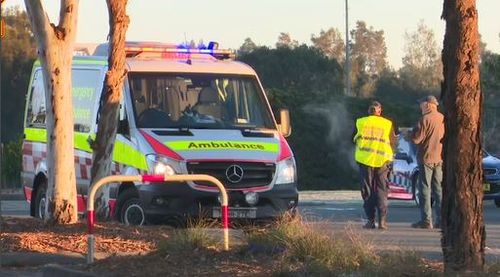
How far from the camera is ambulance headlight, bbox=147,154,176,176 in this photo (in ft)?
42.3

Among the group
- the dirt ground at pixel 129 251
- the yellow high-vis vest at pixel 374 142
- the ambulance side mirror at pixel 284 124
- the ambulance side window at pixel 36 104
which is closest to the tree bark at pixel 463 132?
the dirt ground at pixel 129 251

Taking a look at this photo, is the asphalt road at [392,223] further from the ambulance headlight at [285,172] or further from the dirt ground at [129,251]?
the dirt ground at [129,251]

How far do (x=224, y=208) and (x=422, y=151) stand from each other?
16.6 ft

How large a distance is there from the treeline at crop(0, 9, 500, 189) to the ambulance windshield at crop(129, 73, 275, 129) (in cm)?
538

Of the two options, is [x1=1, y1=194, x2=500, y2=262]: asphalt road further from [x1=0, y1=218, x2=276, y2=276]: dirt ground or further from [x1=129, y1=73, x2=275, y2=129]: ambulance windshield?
[x1=129, y1=73, x2=275, y2=129]: ambulance windshield

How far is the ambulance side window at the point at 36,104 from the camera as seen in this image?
15.9m

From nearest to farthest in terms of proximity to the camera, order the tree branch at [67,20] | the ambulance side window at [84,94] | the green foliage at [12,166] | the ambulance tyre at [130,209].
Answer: the tree branch at [67,20] → the ambulance tyre at [130,209] → the ambulance side window at [84,94] → the green foliage at [12,166]

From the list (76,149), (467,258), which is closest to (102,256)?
(467,258)

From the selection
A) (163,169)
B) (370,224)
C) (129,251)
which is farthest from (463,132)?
(370,224)

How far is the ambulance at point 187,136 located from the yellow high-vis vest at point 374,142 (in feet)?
3.41

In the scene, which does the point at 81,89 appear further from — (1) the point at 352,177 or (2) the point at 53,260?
(1) the point at 352,177

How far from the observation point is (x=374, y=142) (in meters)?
14.5

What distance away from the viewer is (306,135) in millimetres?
35625

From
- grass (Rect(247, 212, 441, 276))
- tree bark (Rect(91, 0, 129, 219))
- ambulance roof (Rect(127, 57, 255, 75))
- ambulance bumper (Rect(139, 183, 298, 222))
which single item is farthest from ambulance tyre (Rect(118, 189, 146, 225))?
grass (Rect(247, 212, 441, 276))
